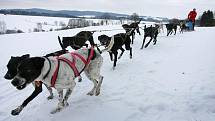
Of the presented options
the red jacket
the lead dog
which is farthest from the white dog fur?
the red jacket

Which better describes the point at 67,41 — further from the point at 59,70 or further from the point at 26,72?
the point at 26,72

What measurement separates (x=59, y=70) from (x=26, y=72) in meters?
0.70

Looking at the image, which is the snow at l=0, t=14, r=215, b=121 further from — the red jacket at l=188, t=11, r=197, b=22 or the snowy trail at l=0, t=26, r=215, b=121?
the red jacket at l=188, t=11, r=197, b=22

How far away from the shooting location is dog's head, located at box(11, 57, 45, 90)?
3989 millimetres

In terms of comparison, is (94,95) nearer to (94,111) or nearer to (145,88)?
(94,111)

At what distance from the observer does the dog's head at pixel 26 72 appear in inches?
157

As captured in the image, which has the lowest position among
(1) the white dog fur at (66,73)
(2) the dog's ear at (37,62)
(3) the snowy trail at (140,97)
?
(3) the snowy trail at (140,97)

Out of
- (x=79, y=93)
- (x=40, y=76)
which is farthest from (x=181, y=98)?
(x=40, y=76)

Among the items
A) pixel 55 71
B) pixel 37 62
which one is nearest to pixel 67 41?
pixel 55 71

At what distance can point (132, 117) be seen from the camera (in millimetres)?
4715

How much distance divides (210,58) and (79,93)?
5451 millimetres

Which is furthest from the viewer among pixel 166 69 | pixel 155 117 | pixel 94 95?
pixel 166 69

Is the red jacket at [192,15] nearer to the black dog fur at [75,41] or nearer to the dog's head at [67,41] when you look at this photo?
the black dog fur at [75,41]

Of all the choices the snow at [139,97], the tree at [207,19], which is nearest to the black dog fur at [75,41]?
the snow at [139,97]
